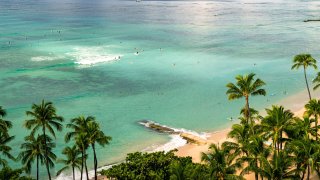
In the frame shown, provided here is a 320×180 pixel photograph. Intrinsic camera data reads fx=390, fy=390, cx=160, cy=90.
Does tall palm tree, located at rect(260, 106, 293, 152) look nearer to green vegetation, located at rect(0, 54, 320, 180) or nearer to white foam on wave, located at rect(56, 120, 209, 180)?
green vegetation, located at rect(0, 54, 320, 180)

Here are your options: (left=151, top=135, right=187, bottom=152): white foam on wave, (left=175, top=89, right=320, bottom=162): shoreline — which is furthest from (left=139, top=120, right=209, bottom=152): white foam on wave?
(left=175, top=89, right=320, bottom=162): shoreline

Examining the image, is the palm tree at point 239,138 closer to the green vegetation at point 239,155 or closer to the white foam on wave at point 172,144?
the green vegetation at point 239,155

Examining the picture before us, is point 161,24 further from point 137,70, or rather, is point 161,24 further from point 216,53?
point 137,70

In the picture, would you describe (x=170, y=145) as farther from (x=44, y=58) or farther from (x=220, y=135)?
(x=44, y=58)

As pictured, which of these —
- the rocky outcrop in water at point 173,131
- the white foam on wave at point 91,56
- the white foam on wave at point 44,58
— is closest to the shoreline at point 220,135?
the rocky outcrop in water at point 173,131

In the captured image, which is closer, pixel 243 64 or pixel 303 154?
pixel 303 154

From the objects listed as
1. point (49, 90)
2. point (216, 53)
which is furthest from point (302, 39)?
point (49, 90)

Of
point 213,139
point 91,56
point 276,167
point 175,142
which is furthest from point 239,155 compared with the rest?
point 91,56
